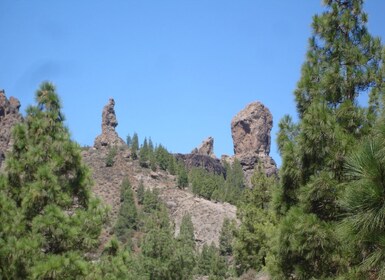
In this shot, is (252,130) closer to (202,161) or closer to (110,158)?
(202,161)

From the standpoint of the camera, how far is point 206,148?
180m

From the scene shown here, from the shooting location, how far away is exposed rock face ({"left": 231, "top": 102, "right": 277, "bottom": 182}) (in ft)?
529

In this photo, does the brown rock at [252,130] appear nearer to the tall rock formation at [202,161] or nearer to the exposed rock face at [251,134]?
the exposed rock face at [251,134]

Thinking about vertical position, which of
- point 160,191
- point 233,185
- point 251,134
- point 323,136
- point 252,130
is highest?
point 252,130

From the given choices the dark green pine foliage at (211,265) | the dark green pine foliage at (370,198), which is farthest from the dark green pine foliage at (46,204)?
the dark green pine foliage at (211,265)

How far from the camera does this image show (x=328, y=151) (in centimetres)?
846

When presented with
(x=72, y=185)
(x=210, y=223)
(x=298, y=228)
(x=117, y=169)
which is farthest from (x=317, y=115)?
(x=117, y=169)

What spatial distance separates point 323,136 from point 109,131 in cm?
15456

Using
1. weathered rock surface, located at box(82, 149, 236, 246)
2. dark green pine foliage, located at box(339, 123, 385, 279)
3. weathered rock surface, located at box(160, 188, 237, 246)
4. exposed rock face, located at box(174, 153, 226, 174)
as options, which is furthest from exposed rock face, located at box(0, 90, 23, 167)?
dark green pine foliage, located at box(339, 123, 385, 279)

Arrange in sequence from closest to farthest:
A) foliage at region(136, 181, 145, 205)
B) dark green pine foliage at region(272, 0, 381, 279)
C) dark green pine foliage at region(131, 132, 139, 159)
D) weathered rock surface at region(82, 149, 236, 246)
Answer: dark green pine foliage at region(272, 0, 381, 279), weathered rock surface at region(82, 149, 236, 246), foliage at region(136, 181, 145, 205), dark green pine foliage at region(131, 132, 139, 159)

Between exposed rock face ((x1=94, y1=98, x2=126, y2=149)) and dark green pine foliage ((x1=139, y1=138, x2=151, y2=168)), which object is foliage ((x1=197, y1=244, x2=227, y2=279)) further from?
exposed rock face ((x1=94, y1=98, x2=126, y2=149))

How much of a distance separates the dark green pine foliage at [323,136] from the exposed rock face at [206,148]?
538 feet

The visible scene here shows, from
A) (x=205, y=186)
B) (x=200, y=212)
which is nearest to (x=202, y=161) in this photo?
(x=205, y=186)

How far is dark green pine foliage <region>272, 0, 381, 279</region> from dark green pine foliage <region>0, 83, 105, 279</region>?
4302 millimetres
